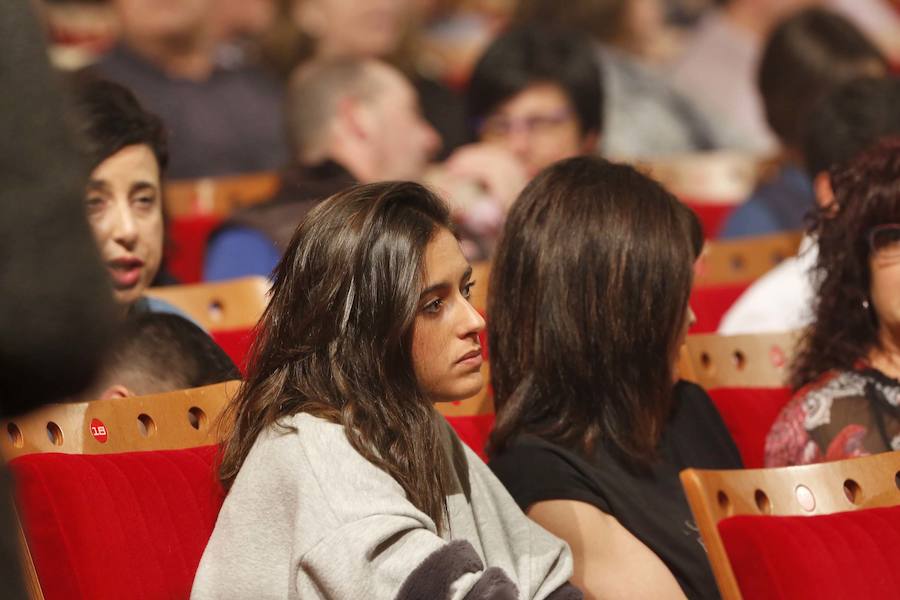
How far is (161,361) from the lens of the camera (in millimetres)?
2236

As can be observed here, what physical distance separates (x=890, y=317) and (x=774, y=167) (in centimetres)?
225

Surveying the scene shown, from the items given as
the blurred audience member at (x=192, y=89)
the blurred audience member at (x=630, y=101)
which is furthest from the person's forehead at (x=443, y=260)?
the blurred audience member at (x=630, y=101)

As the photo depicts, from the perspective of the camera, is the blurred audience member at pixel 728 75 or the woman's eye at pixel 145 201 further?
the blurred audience member at pixel 728 75

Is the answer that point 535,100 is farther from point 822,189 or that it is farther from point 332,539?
point 332,539

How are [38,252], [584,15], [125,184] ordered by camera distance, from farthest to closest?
[584,15] → [125,184] → [38,252]

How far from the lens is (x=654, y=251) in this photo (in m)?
2.18

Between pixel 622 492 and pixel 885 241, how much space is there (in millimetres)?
596

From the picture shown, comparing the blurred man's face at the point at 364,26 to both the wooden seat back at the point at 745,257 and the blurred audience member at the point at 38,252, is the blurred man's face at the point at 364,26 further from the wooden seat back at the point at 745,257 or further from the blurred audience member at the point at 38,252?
the blurred audience member at the point at 38,252

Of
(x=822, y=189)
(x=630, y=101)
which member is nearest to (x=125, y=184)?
(x=822, y=189)

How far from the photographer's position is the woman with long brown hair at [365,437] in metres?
1.65

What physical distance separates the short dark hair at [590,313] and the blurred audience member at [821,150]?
2.84 feet

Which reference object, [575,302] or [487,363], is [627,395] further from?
[487,363]

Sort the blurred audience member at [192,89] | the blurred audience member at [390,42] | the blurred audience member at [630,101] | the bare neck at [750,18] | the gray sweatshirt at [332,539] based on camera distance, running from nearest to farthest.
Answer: the gray sweatshirt at [332,539] < the blurred audience member at [192,89] < the blurred audience member at [390,42] < the blurred audience member at [630,101] < the bare neck at [750,18]

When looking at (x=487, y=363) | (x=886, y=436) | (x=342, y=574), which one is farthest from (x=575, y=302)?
(x=342, y=574)
